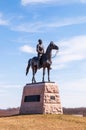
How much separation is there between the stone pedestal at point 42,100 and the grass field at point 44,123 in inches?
69.8

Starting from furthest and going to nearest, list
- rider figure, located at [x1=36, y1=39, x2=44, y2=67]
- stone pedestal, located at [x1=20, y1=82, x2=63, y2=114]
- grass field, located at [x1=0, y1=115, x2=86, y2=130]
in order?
rider figure, located at [x1=36, y1=39, x2=44, y2=67] < stone pedestal, located at [x1=20, y1=82, x2=63, y2=114] < grass field, located at [x1=0, y1=115, x2=86, y2=130]

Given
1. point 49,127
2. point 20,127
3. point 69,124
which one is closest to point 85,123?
point 69,124

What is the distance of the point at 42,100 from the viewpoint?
31281 millimetres

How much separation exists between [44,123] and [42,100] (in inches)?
169

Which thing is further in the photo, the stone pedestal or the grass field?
the stone pedestal

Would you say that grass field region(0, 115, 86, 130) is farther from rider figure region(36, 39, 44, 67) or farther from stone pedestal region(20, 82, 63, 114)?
rider figure region(36, 39, 44, 67)

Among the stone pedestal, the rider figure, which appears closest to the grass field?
the stone pedestal

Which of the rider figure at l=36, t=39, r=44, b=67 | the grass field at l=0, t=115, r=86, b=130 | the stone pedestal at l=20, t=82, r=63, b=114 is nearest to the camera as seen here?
the grass field at l=0, t=115, r=86, b=130

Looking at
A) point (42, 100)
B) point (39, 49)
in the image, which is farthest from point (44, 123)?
point (39, 49)

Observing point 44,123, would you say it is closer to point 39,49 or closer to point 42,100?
point 42,100

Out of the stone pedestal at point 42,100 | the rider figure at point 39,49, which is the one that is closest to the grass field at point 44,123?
the stone pedestal at point 42,100

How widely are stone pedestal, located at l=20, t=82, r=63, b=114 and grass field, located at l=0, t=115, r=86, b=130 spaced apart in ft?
5.81

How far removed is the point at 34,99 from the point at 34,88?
0.84m

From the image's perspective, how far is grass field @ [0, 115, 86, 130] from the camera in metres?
25.9
